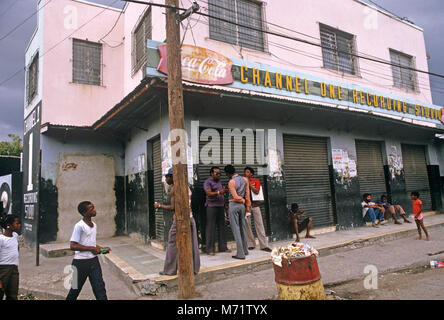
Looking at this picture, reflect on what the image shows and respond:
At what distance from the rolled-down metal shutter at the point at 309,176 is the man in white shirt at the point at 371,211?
1.39 m

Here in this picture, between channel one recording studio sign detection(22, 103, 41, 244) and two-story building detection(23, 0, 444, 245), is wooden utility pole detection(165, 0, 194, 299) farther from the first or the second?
channel one recording studio sign detection(22, 103, 41, 244)

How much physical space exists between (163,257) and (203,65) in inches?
184

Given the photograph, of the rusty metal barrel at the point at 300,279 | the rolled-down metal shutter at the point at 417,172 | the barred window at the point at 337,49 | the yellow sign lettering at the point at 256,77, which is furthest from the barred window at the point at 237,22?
the rolled-down metal shutter at the point at 417,172

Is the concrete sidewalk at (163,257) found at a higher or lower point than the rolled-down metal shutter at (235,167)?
lower

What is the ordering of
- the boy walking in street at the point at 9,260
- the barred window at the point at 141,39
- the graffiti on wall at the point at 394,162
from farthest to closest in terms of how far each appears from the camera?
the graffiti on wall at the point at 394,162 < the barred window at the point at 141,39 < the boy walking in street at the point at 9,260

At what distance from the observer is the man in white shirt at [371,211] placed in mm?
10109

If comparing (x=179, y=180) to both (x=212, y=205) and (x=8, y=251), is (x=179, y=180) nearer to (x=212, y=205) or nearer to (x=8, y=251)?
(x=212, y=205)

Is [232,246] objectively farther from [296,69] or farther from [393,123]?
[393,123]

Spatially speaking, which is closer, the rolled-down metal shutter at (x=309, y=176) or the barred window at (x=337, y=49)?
the rolled-down metal shutter at (x=309, y=176)

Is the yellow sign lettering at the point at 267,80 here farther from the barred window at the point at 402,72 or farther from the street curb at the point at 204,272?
the barred window at the point at 402,72

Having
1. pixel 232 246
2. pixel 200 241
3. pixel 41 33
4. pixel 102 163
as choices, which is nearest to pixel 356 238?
pixel 232 246

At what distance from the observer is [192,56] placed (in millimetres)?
7434

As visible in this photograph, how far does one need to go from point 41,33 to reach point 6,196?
697cm

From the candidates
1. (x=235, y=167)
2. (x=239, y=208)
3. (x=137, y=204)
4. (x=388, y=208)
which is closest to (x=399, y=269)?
(x=239, y=208)
